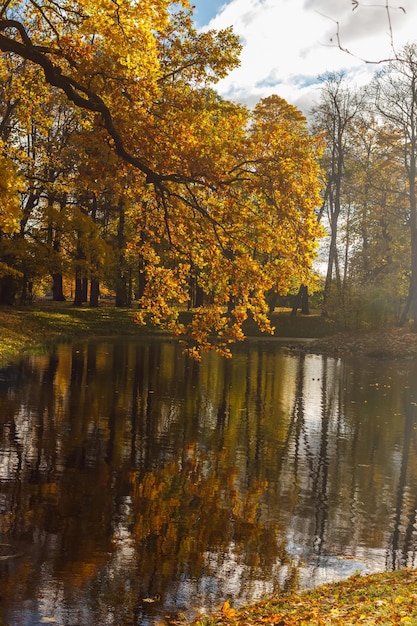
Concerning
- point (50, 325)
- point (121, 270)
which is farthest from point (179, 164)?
point (121, 270)

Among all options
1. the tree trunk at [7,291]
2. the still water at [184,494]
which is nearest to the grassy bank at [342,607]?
the still water at [184,494]

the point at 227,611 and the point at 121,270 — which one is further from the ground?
the point at 121,270

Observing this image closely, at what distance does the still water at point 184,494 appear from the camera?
774cm

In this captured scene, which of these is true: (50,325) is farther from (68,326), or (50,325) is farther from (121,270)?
(121,270)

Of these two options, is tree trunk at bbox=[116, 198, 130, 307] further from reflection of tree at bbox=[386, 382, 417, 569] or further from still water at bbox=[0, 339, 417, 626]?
reflection of tree at bbox=[386, 382, 417, 569]

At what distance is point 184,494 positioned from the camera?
11.2 meters

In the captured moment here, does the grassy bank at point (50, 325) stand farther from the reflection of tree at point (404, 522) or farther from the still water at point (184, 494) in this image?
the reflection of tree at point (404, 522)

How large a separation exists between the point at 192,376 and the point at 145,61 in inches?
511

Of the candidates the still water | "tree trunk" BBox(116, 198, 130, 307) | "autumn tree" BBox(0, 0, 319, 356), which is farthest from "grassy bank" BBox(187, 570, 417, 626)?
"tree trunk" BBox(116, 198, 130, 307)

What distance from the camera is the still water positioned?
774 cm

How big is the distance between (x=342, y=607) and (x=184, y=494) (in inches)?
186

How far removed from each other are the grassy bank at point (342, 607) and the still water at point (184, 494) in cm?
45

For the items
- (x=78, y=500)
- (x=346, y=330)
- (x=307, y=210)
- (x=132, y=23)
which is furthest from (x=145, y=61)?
(x=346, y=330)

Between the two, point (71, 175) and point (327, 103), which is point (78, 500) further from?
point (327, 103)
